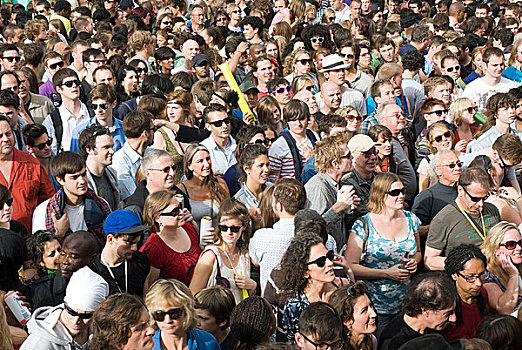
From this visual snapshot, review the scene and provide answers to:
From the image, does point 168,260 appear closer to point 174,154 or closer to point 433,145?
point 174,154

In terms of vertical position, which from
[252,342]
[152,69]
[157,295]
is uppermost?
[157,295]

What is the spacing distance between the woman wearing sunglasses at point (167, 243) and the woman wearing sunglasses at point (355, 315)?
1.27m

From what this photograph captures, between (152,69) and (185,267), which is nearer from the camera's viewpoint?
(185,267)

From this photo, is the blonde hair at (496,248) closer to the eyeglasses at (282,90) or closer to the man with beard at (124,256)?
the man with beard at (124,256)

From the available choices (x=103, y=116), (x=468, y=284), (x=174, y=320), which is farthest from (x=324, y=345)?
(x=103, y=116)

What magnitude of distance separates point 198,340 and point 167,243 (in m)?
1.23

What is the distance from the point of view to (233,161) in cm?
722

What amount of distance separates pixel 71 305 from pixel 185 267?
1.27 meters

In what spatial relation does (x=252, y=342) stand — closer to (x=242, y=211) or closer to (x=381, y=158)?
(x=242, y=211)

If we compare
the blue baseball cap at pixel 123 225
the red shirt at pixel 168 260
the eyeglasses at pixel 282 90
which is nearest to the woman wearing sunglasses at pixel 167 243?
the red shirt at pixel 168 260

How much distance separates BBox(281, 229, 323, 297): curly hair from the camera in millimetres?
4754

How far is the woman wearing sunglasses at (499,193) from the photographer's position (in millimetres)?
6141

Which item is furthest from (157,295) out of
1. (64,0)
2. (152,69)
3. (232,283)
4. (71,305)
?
(64,0)

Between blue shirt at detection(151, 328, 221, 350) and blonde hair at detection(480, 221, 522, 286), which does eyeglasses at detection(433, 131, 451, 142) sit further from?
blue shirt at detection(151, 328, 221, 350)
